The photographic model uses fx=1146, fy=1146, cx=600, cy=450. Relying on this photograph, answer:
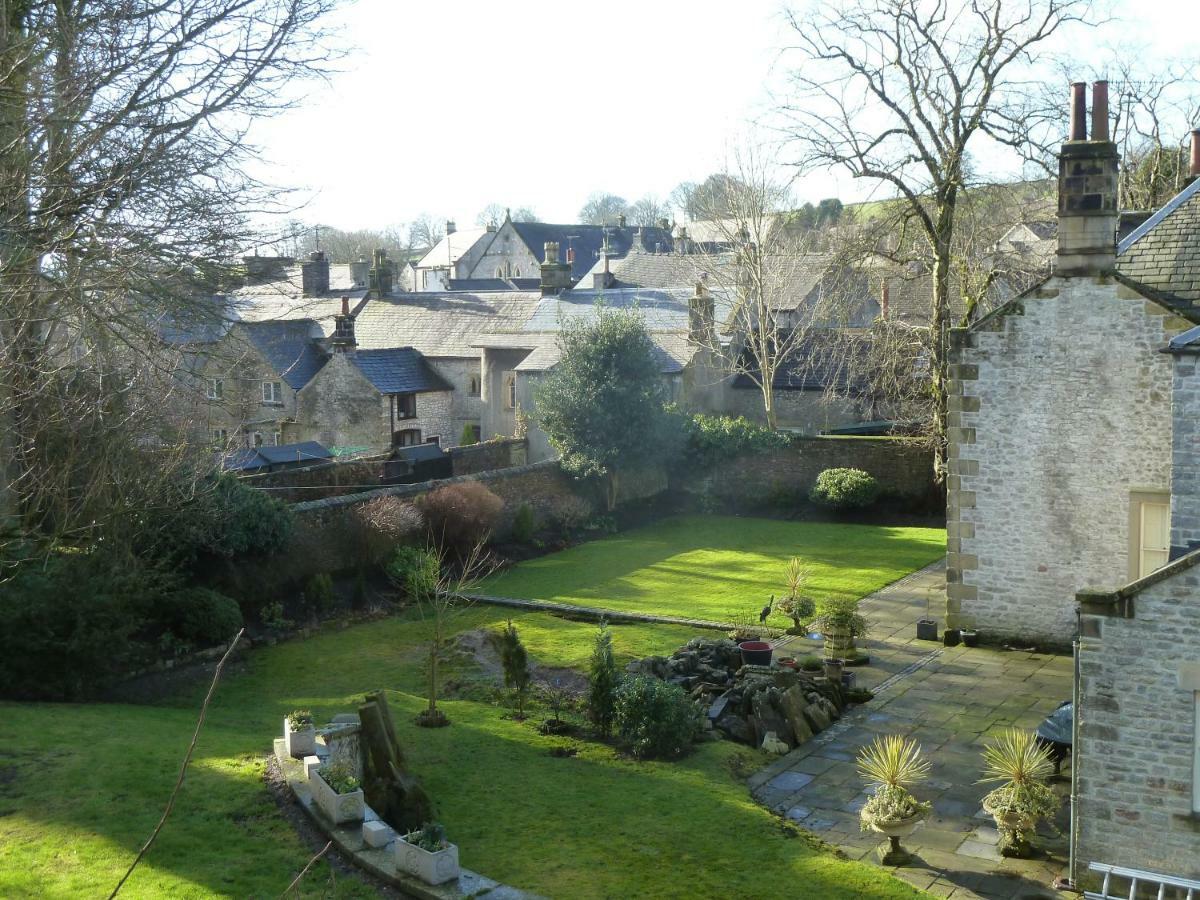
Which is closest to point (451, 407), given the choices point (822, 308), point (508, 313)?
point (508, 313)

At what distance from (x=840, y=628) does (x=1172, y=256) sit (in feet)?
24.5

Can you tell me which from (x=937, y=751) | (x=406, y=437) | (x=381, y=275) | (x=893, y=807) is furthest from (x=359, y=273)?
(x=893, y=807)

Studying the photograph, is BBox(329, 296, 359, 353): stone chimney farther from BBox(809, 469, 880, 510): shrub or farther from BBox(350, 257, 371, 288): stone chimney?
BBox(350, 257, 371, 288): stone chimney

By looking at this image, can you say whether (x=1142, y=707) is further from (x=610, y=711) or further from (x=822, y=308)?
(x=822, y=308)

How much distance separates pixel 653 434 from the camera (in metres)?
31.3

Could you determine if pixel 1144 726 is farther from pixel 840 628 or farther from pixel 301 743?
pixel 301 743

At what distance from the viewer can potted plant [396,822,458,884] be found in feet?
32.1

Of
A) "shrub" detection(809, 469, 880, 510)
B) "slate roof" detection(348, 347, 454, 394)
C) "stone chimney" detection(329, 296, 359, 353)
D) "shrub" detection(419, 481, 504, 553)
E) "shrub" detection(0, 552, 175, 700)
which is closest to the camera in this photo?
"shrub" detection(0, 552, 175, 700)

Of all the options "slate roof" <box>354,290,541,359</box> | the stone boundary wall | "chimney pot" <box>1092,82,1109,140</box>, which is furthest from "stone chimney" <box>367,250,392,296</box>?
"chimney pot" <box>1092,82,1109,140</box>

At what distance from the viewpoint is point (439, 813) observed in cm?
1190

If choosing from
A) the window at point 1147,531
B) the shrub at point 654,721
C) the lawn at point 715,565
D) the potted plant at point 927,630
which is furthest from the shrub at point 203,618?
the window at point 1147,531

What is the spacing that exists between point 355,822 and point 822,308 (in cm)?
2413

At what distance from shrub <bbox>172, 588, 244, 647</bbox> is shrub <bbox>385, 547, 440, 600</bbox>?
3495mm

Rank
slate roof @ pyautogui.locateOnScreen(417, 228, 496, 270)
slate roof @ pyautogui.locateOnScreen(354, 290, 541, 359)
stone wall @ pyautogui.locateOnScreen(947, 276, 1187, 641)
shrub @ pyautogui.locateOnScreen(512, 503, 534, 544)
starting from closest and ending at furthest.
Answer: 1. stone wall @ pyautogui.locateOnScreen(947, 276, 1187, 641)
2. shrub @ pyautogui.locateOnScreen(512, 503, 534, 544)
3. slate roof @ pyautogui.locateOnScreen(354, 290, 541, 359)
4. slate roof @ pyautogui.locateOnScreen(417, 228, 496, 270)
